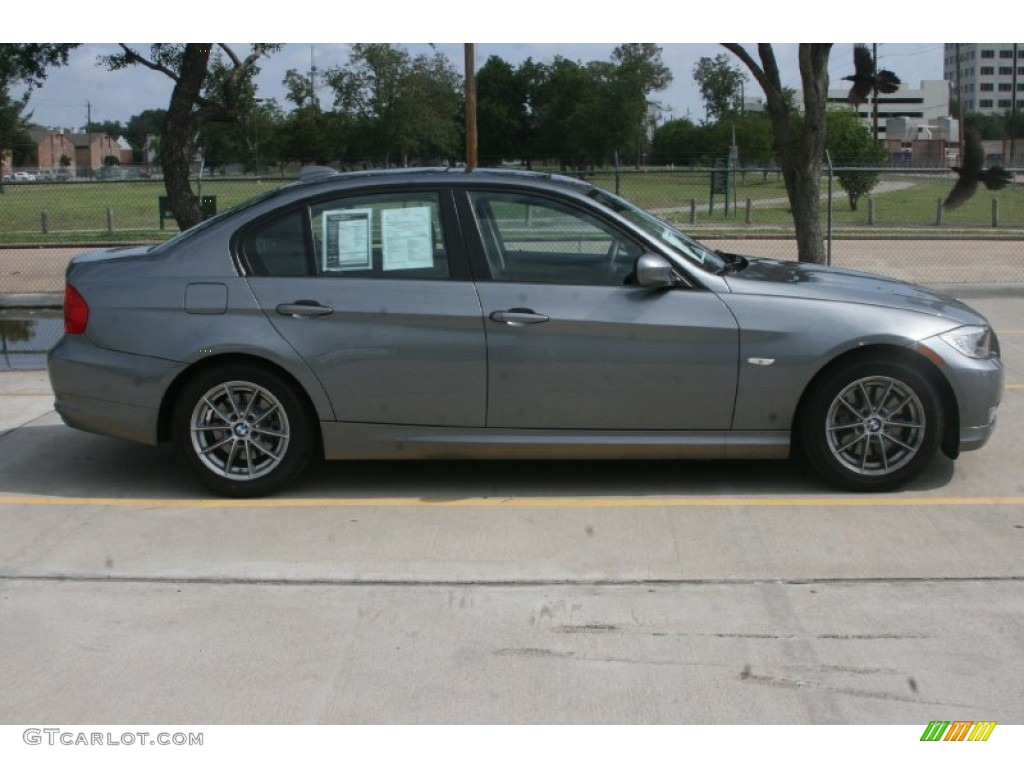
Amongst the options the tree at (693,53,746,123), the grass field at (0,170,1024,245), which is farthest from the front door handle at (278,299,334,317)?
the tree at (693,53,746,123)

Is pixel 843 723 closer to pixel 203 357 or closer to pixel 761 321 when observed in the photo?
pixel 761 321

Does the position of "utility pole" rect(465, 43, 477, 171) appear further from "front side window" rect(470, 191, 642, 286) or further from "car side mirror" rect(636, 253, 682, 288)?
"car side mirror" rect(636, 253, 682, 288)

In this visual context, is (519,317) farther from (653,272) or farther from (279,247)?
(279,247)

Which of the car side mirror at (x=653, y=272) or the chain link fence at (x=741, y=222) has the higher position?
the chain link fence at (x=741, y=222)

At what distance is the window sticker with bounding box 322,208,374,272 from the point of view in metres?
5.89

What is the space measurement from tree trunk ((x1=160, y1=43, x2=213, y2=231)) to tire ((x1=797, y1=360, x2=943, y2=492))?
11372 mm

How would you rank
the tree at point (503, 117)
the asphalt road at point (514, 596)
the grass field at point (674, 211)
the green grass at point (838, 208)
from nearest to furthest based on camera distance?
1. the asphalt road at point (514, 596)
2. the grass field at point (674, 211)
3. the green grass at point (838, 208)
4. the tree at point (503, 117)

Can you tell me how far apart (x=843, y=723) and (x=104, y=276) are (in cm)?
423

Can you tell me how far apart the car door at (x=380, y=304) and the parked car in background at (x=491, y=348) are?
0.03 ft

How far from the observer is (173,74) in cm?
1616

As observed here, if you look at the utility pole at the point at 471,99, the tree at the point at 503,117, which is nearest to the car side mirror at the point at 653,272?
the utility pole at the point at 471,99

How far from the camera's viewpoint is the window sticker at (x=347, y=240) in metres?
5.89

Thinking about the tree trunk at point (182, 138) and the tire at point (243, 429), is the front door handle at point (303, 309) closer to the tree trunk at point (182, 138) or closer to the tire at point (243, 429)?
the tire at point (243, 429)

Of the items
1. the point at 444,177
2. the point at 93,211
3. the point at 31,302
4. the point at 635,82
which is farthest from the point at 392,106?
the point at 444,177
